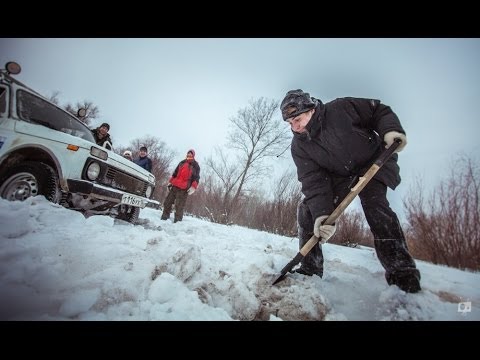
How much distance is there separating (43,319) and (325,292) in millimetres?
1683

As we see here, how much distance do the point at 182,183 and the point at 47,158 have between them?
8.80 ft

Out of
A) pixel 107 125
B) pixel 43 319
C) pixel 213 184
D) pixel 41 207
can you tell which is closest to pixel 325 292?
pixel 43 319

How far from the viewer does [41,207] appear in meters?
1.95

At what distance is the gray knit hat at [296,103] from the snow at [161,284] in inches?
52.0

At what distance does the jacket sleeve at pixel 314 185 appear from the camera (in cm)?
198

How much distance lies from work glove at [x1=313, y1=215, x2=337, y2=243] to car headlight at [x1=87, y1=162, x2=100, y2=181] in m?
2.34

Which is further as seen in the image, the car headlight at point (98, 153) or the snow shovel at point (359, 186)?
the car headlight at point (98, 153)

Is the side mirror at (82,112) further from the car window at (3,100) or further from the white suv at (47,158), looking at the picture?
the car window at (3,100)

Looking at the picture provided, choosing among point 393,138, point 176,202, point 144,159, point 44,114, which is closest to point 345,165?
point 393,138

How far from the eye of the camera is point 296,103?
6.42 ft

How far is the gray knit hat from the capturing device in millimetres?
1946

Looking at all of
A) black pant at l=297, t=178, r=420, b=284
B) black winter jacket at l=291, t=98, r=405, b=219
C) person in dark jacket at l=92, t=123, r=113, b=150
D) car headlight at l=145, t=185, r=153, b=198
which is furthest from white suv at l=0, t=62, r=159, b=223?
black pant at l=297, t=178, r=420, b=284

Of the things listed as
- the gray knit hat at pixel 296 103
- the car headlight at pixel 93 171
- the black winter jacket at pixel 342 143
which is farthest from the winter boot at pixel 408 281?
the car headlight at pixel 93 171

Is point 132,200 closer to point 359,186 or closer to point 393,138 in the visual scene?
point 359,186
